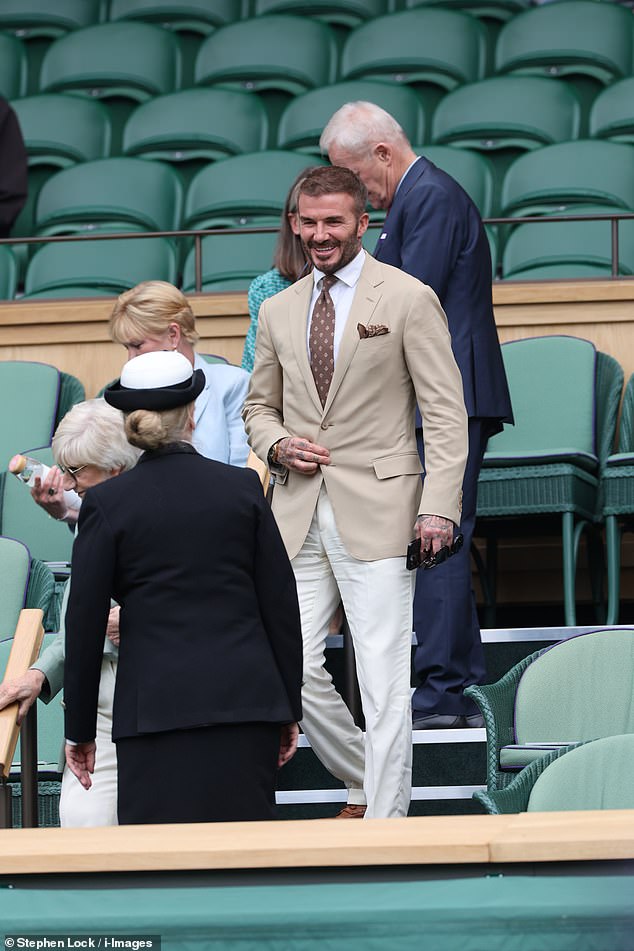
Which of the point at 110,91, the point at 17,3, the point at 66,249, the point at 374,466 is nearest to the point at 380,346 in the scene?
the point at 374,466

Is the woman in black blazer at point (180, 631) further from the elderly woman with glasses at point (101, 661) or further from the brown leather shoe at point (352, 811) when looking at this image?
the brown leather shoe at point (352, 811)

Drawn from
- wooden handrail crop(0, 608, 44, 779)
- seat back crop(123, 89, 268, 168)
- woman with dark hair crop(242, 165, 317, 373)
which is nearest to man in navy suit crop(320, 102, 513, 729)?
woman with dark hair crop(242, 165, 317, 373)

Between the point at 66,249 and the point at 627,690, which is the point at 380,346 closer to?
the point at 627,690

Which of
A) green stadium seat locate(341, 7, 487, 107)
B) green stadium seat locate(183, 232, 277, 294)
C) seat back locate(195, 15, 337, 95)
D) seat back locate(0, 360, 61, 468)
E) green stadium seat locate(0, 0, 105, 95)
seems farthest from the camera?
green stadium seat locate(0, 0, 105, 95)

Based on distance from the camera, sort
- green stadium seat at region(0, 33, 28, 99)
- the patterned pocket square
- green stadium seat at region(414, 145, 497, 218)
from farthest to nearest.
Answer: green stadium seat at region(0, 33, 28, 99), green stadium seat at region(414, 145, 497, 218), the patterned pocket square

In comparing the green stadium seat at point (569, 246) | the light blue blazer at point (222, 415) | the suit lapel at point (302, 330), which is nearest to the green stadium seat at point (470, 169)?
the green stadium seat at point (569, 246)

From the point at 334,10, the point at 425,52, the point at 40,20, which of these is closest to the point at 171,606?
the point at 425,52

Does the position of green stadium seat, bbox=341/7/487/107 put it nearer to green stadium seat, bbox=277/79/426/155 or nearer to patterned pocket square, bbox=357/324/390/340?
green stadium seat, bbox=277/79/426/155

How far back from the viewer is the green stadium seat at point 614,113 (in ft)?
21.6

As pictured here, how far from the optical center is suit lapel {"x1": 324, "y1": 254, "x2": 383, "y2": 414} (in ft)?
10.3

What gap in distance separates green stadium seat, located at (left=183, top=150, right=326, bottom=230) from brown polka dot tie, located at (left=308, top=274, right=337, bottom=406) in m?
3.05

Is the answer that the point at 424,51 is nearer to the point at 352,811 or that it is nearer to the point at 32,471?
the point at 32,471

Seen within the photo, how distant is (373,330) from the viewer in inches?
123

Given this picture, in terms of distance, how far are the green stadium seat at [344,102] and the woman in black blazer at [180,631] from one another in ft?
14.7
